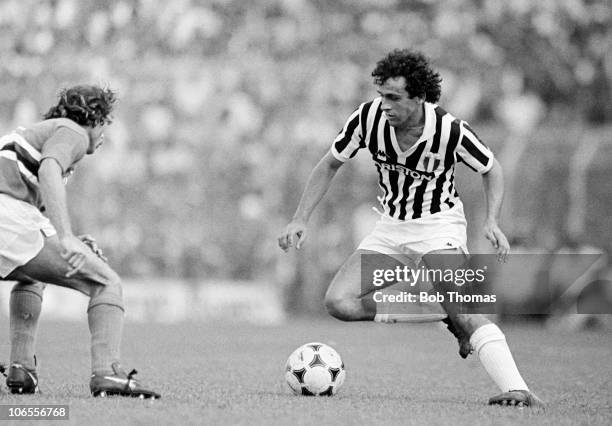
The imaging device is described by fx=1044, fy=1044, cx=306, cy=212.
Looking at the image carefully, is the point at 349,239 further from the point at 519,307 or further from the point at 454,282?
the point at 454,282

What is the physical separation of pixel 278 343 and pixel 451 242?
5820 millimetres

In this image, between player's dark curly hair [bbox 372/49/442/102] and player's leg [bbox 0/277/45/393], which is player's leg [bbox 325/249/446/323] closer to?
player's dark curly hair [bbox 372/49/442/102]

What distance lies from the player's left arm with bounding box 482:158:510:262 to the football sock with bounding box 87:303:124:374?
207cm

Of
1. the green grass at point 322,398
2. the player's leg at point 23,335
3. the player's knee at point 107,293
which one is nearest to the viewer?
the green grass at point 322,398

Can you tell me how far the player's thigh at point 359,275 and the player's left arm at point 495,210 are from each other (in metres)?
0.66

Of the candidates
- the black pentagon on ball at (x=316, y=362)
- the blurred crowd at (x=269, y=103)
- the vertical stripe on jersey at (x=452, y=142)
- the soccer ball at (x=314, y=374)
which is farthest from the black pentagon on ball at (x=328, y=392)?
the blurred crowd at (x=269, y=103)

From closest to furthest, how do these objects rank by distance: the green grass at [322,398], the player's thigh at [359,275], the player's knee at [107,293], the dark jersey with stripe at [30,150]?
the green grass at [322,398] < the dark jersey with stripe at [30,150] < the player's knee at [107,293] < the player's thigh at [359,275]

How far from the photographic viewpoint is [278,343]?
11570mm

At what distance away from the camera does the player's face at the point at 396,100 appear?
19.4ft

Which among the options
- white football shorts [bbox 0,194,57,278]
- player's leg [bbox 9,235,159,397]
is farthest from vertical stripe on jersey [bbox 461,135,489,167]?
white football shorts [bbox 0,194,57,278]

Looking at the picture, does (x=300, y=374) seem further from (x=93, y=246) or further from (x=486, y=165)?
(x=486, y=165)

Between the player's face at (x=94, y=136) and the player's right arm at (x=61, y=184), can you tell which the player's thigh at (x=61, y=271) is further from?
the player's face at (x=94, y=136)

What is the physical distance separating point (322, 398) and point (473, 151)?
1.66m

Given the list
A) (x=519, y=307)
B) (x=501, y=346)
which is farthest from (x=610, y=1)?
(x=501, y=346)
